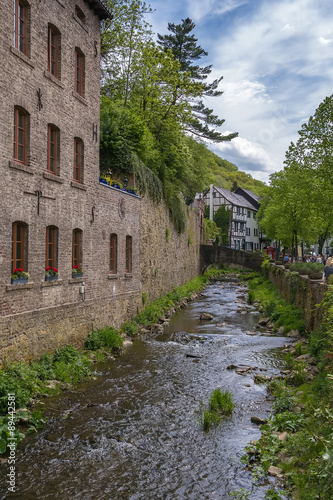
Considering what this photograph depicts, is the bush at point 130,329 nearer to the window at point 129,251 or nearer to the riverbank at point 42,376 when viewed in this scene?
the riverbank at point 42,376

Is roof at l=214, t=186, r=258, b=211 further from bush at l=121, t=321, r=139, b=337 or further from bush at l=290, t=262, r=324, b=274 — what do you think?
bush at l=121, t=321, r=139, b=337

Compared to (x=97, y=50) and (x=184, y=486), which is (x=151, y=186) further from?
(x=184, y=486)

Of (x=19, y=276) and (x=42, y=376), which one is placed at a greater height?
(x=19, y=276)

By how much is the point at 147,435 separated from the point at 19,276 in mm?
4668

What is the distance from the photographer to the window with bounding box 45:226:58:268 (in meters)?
11.7

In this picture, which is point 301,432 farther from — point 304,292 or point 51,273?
point 304,292

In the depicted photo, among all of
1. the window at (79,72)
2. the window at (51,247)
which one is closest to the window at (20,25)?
the window at (79,72)

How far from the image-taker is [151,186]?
68.6ft

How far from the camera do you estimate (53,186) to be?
11.8 m

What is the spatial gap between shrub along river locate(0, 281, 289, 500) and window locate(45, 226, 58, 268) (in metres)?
3.29

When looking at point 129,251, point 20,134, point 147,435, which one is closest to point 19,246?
point 20,134

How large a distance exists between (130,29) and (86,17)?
9434 millimetres

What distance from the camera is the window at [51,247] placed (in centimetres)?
1173

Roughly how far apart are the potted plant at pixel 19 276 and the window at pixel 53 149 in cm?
314
